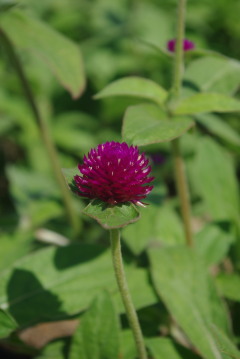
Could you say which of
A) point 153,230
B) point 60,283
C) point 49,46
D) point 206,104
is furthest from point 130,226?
point 49,46

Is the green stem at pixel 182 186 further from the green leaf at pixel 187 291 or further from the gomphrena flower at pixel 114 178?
the gomphrena flower at pixel 114 178

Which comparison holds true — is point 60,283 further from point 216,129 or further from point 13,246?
point 216,129

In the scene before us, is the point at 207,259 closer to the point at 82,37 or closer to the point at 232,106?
the point at 232,106

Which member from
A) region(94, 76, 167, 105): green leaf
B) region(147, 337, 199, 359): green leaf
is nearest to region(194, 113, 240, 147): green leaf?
region(94, 76, 167, 105): green leaf

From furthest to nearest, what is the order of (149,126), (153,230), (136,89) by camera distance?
(153,230) → (136,89) → (149,126)

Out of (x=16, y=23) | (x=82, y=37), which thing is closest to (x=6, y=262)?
(x=16, y=23)

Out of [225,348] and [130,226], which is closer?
[225,348]
